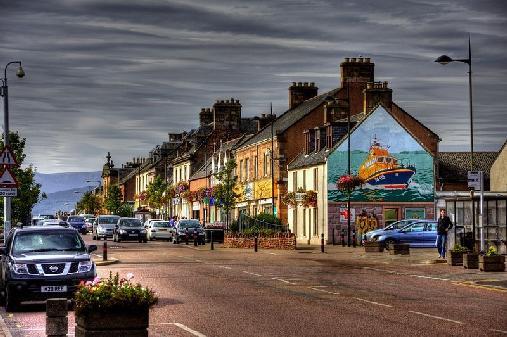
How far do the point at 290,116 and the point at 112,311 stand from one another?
71937 mm

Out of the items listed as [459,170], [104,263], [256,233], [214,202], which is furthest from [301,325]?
[214,202]

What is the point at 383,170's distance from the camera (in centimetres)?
6881

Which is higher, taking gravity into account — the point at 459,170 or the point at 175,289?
the point at 459,170

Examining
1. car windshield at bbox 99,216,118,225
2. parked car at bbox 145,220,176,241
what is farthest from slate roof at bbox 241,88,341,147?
car windshield at bbox 99,216,118,225

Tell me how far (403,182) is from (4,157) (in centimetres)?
4441

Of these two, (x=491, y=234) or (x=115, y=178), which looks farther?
(x=115, y=178)

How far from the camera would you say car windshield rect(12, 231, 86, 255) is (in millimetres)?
22891

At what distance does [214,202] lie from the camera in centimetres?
9000

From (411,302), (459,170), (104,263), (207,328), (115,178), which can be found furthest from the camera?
(115,178)

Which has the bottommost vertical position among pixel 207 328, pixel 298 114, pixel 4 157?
pixel 207 328

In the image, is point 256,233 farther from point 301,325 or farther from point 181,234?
point 301,325

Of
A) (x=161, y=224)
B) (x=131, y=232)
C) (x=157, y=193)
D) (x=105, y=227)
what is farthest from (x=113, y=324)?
(x=157, y=193)

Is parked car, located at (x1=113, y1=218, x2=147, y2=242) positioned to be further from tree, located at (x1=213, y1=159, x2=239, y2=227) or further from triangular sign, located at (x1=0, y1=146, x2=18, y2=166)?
triangular sign, located at (x1=0, y1=146, x2=18, y2=166)

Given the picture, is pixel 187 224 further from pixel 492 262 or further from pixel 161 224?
pixel 492 262
